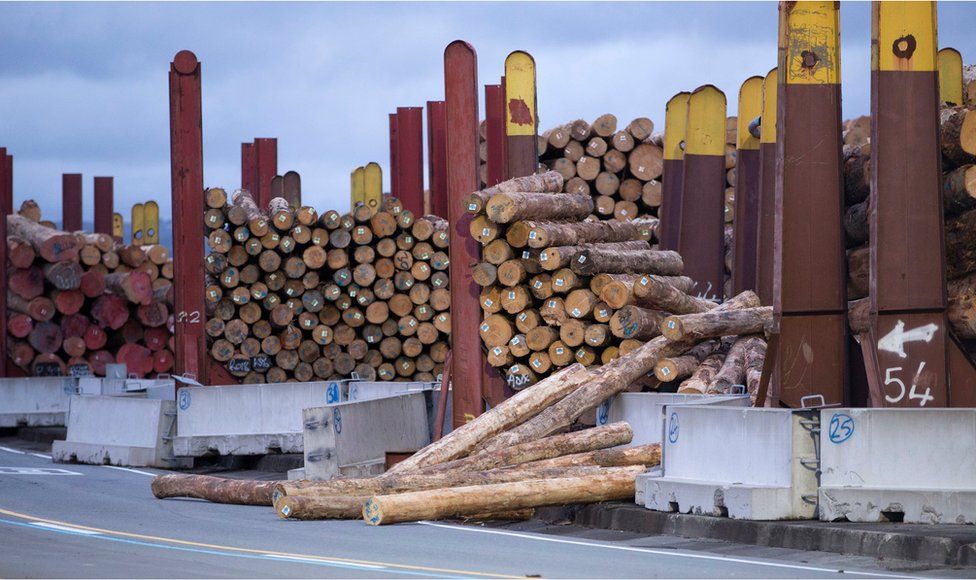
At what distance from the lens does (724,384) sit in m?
16.5

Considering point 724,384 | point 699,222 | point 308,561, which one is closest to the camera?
point 308,561

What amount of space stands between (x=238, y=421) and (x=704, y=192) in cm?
894

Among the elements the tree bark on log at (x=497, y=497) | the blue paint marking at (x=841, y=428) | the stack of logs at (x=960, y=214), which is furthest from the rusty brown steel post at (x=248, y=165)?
the blue paint marking at (x=841, y=428)

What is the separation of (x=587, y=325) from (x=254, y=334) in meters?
9.26

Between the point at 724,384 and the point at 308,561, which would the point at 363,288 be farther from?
the point at 308,561

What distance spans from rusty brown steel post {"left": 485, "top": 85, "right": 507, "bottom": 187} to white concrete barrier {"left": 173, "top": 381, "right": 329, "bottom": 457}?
771 cm

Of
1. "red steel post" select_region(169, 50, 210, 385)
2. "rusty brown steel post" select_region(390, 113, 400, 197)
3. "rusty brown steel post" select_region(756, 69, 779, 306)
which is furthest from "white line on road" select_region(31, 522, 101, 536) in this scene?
"rusty brown steel post" select_region(390, 113, 400, 197)

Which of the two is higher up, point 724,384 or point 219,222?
point 219,222

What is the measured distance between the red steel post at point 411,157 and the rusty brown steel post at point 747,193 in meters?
8.43

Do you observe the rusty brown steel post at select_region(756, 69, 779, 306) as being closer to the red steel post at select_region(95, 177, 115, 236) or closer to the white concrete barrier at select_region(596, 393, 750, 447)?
the white concrete barrier at select_region(596, 393, 750, 447)

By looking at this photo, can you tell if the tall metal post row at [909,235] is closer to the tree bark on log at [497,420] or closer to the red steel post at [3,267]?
the tree bark on log at [497,420]

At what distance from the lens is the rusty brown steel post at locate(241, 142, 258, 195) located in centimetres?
3728

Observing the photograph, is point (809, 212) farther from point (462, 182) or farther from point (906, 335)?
point (462, 182)

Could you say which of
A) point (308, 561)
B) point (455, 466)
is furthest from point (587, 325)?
point (308, 561)
